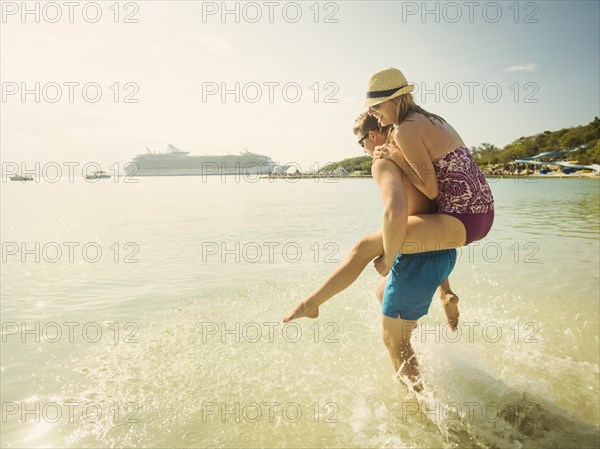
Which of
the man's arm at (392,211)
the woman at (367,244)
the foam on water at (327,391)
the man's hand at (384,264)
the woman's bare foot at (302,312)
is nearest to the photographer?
the man's arm at (392,211)

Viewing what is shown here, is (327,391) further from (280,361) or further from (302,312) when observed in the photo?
(302,312)

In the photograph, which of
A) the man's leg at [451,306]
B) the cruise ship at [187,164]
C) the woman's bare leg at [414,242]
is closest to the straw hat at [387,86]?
the woman's bare leg at [414,242]

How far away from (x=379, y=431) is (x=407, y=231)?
1643mm

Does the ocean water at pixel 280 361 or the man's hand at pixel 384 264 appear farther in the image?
the ocean water at pixel 280 361

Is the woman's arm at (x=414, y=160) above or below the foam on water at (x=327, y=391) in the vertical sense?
above

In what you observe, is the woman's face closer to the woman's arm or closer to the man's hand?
the woman's arm

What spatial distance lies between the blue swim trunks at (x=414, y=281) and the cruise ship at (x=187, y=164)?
139 m

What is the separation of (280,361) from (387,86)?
3048 millimetres

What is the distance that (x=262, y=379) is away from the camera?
3.89m

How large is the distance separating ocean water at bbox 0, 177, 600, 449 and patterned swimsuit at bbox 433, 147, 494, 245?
1589 mm

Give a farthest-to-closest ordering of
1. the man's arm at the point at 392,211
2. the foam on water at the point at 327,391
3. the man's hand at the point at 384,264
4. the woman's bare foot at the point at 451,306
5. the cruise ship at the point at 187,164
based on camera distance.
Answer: the cruise ship at the point at 187,164, the woman's bare foot at the point at 451,306, the foam on water at the point at 327,391, the man's hand at the point at 384,264, the man's arm at the point at 392,211

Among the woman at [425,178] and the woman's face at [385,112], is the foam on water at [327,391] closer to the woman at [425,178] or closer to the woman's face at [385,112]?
the woman at [425,178]

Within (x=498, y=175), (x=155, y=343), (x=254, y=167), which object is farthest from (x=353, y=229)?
(x=254, y=167)

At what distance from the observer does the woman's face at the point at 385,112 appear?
291cm
